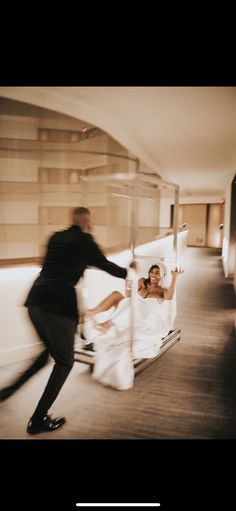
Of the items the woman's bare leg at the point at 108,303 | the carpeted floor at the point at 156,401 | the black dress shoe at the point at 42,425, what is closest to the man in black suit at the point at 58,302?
the black dress shoe at the point at 42,425

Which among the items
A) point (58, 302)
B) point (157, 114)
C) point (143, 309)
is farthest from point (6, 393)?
point (157, 114)

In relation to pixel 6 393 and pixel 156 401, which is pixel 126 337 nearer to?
pixel 156 401

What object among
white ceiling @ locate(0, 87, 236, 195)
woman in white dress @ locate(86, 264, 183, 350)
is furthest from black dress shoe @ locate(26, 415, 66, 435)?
white ceiling @ locate(0, 87, 236, 195)

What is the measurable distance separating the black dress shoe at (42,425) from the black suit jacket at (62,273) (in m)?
0.73

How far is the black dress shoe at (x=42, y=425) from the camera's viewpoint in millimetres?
2297

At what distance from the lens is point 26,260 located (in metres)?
3.47

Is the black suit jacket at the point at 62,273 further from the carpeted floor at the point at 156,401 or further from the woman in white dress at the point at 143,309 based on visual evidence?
the woman in white dress at the point at 143,309

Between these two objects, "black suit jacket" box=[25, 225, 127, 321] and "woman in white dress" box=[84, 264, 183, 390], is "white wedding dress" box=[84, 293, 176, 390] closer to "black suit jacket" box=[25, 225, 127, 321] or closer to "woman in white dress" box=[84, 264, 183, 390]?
Answer: "woman in white dress" box=[84, 264, 183, 390]

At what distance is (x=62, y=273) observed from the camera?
2238 mm

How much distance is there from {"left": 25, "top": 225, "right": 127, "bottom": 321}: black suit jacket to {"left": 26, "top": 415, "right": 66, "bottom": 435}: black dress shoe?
0.73 m
